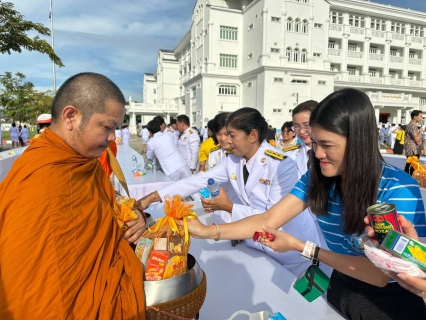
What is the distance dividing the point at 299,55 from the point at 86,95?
34.4 meters

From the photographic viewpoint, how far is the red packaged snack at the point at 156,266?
1.23 meters

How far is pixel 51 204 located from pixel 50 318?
40 centimetres

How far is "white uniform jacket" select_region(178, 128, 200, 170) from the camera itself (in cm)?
801

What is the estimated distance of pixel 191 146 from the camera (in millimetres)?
8102

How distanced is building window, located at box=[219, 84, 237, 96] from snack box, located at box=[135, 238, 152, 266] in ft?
110

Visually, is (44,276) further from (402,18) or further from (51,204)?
(402,18)

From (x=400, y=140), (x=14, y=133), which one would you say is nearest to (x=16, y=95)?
(x=14, y=133)

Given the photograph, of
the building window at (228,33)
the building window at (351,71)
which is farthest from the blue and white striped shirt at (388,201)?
the building window at (351,71)

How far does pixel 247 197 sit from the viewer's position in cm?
280

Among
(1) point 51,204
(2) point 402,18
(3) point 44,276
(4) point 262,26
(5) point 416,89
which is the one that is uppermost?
(2) point 402,18

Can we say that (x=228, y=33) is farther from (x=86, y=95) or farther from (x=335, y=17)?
(x=86, y=95)

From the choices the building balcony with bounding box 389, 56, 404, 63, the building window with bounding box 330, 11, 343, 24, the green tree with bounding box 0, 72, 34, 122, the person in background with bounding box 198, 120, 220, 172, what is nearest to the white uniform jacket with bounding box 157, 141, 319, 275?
the person in background with bounding box 198, 120, 220, 172

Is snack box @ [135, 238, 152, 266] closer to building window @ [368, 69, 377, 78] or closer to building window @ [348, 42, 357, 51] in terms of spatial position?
building window @ [348, 42, 357, 51]

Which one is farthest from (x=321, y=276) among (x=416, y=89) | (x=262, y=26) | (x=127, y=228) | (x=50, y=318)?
(x=416, y=89)
